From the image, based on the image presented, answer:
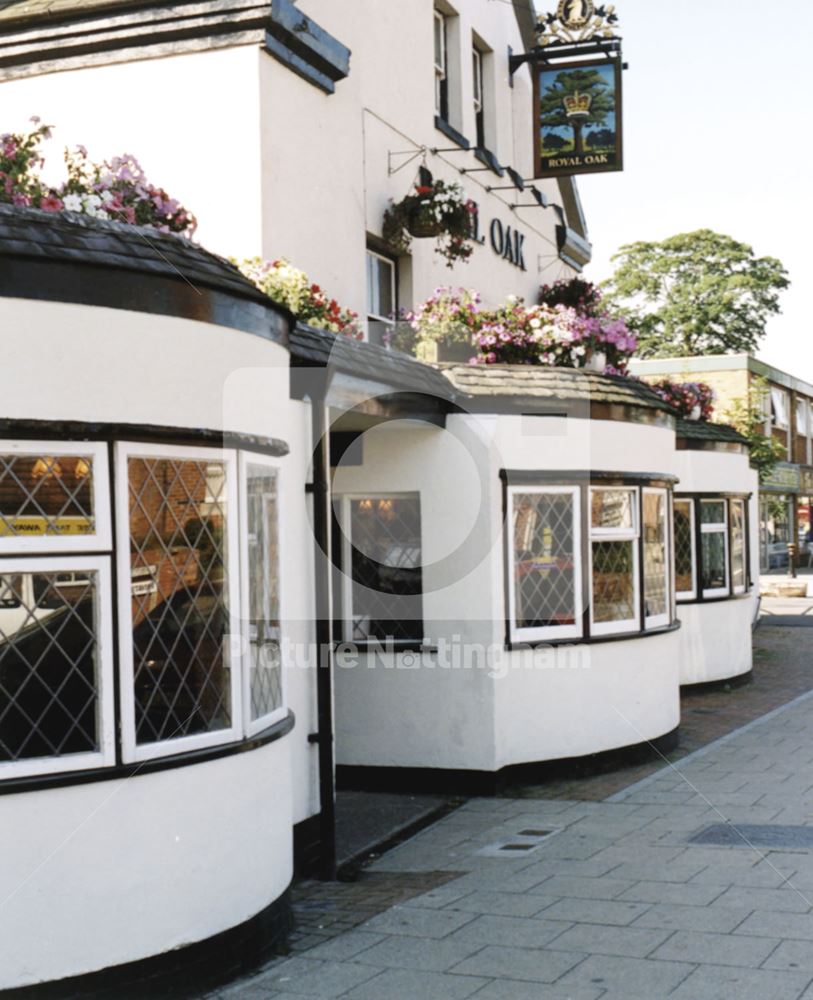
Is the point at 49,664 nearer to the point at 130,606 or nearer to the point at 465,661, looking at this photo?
the point at 130,606

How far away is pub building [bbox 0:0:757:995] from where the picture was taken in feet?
17.5

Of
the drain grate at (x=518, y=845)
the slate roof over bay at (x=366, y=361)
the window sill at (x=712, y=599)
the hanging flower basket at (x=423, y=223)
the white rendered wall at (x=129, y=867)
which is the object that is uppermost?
the hanging flower basket at (x=423, y=223)

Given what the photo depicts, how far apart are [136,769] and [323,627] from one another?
245 cm

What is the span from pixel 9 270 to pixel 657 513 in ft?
25.5

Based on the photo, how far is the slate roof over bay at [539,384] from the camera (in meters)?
10.4

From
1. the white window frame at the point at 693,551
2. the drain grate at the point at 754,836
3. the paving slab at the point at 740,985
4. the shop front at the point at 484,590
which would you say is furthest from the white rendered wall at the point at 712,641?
the paving slab at the point at 740,985

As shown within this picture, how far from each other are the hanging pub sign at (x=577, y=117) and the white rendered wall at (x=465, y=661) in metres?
5.91

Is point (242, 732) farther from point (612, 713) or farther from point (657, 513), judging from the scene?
point (657, 513)

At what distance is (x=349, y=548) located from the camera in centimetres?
1049

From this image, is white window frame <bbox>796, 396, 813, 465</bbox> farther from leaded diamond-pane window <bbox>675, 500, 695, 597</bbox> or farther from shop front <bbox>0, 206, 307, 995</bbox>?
shop front <bbox>0, 206, 307, 995</bbox>

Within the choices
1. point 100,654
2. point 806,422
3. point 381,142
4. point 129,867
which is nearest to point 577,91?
point 381,142

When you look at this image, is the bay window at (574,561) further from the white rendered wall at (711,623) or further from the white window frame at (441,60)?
the white window frame at (441,60)

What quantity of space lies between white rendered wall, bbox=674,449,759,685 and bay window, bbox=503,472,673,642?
4159 millimetres

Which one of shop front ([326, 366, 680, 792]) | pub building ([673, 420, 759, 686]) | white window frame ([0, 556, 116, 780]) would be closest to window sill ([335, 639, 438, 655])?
shop front ([326, 366, 680, 792])
